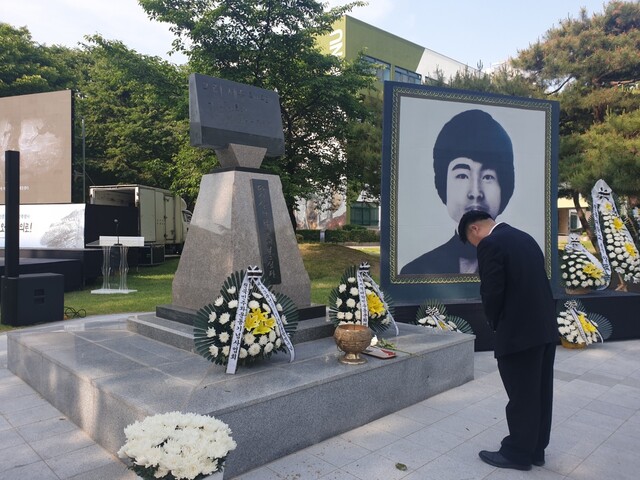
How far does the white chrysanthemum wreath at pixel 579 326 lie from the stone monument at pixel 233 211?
401 cm

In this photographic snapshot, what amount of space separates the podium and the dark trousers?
1130 cm

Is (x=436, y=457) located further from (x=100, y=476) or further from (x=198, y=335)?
(x=100, y=476)

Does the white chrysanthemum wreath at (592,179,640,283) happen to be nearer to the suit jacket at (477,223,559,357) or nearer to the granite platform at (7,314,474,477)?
the granite platform at (7,314,474,477)

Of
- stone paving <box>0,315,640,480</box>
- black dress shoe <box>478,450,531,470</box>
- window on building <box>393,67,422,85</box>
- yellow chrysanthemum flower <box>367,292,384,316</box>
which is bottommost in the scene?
stone paving <box>0,315,640,480</box>

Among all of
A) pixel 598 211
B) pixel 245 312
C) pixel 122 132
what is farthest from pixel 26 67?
pixel 598 211

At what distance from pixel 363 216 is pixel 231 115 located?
1345 inches

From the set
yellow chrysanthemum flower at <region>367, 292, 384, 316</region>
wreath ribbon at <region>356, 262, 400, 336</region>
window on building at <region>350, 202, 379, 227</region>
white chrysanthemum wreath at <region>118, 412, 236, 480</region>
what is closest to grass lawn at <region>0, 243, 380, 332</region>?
wreath ribbon at <region>356, 262, 400, 336</region>

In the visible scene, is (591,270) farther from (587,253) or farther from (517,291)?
(517,291)

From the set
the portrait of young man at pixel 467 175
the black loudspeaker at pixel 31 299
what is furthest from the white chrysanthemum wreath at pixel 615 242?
the black loudspeaker at pixel 31 299

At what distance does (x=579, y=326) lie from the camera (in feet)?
23.2

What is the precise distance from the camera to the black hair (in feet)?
25.7

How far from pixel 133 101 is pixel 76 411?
25.0 metres

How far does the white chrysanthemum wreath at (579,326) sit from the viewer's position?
23.1ft

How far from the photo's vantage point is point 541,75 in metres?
18.5
